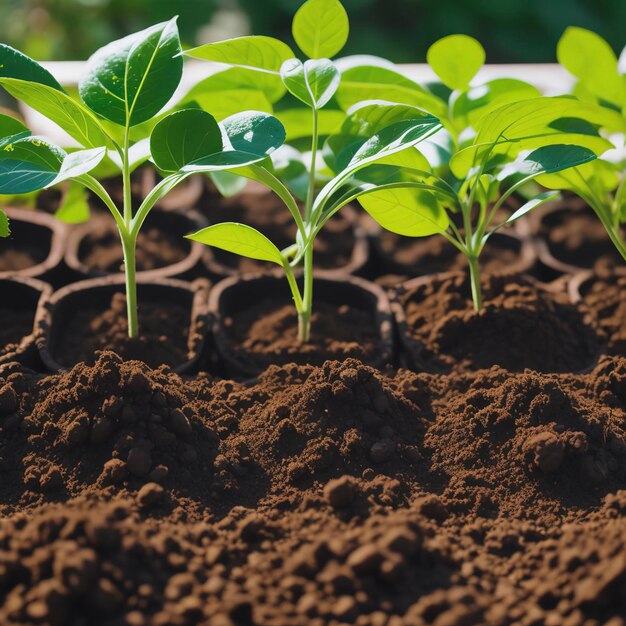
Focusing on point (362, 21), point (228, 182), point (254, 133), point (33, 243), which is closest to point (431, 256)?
point (228, 182)

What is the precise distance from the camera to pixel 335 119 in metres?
1.56

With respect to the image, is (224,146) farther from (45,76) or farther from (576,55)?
(576,55)

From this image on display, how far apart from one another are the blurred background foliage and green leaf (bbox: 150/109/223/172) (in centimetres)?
274

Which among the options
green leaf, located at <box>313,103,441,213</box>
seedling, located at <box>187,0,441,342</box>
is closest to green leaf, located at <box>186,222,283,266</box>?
seedling, located at <box>187,0,441,342</box>

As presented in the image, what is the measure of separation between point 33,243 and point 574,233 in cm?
125

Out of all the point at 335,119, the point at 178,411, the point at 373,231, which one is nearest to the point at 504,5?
the point at 373,231

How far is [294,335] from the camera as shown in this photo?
4.86 feet

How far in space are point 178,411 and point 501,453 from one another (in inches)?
17.7

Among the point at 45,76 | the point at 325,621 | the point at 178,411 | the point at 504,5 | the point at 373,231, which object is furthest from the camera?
the point at 504,5

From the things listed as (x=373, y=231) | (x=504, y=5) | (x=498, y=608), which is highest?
(x=504, y=5)

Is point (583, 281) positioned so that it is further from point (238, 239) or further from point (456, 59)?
point (238, 239)

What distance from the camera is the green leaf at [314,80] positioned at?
4.18 feet

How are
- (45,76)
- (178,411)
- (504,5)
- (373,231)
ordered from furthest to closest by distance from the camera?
(504,5) < (373,231) < (45,76) < (178,411)

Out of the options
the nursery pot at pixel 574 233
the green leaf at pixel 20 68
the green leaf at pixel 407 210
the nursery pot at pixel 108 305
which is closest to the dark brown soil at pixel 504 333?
the green leaf at pixel 407 210
